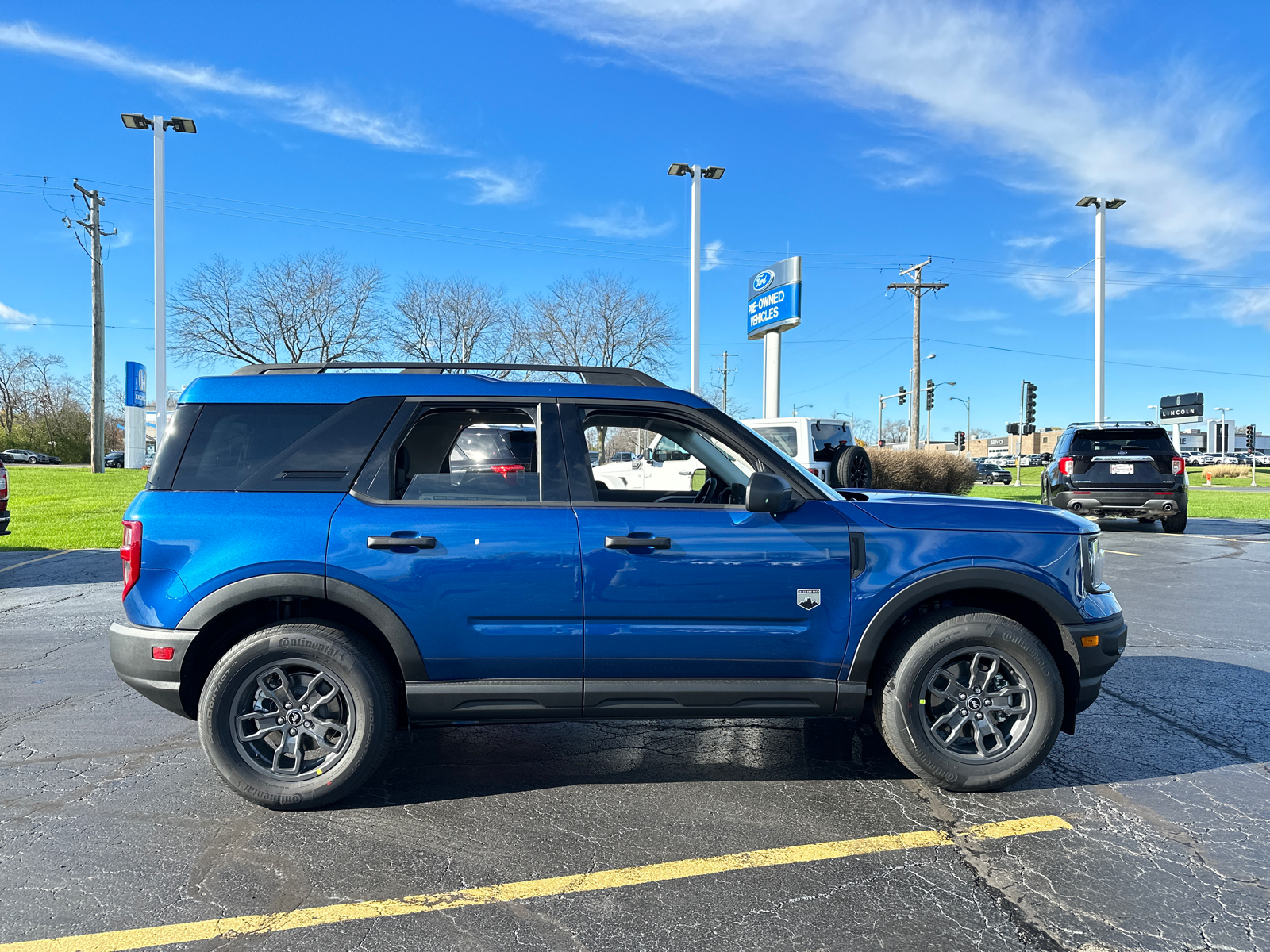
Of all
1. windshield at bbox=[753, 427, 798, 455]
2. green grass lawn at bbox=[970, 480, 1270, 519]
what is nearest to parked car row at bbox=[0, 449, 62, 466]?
windshield at bbox=[753, 427, 798, 455]

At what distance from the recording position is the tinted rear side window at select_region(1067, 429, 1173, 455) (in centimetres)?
1346

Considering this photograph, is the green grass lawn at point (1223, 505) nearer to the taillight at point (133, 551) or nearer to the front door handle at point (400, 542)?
the front door handle at point (400, 542)

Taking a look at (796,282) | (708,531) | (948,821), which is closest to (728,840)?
(948,821)

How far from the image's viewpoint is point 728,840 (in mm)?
3098

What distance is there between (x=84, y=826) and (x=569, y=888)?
204cm

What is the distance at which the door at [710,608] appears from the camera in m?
3.34

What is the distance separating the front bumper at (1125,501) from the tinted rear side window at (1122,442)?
698 millimetres

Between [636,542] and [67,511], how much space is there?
60.9 ft

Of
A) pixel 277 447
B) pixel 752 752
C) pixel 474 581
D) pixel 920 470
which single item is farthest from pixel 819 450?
pixel 277 447

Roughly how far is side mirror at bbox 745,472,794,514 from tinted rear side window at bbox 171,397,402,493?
163 centimetres

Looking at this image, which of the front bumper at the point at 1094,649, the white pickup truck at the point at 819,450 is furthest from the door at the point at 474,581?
the white pickup truck at the point at 819,450

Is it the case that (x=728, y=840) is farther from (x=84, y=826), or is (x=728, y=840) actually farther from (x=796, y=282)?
(x=796, y=282)

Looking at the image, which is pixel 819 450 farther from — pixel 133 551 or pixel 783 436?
pixel 133 551

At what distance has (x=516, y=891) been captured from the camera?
9.02 feet
